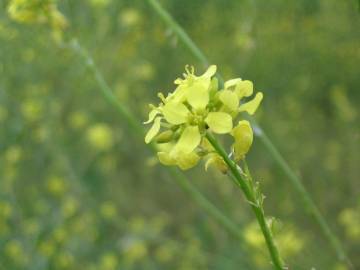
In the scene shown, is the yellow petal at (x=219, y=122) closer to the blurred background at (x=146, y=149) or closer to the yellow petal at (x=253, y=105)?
the yellow petal at (x=253, y=105)

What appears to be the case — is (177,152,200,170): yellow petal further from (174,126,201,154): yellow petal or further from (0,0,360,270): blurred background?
(0,0,360,270): blurred background

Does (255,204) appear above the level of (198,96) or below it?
below

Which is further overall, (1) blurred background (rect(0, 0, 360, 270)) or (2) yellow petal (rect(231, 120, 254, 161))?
(1) blurred background (rect(0, 0, 360, 270))

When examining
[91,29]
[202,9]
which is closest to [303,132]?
[202,9]

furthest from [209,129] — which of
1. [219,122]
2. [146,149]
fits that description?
[146,149]

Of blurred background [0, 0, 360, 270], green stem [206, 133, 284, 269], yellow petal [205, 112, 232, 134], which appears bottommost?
green stem [206, 133, 284, 269]

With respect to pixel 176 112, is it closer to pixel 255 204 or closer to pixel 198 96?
pixel 198 96

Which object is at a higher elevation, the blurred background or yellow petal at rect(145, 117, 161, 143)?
the blurred background

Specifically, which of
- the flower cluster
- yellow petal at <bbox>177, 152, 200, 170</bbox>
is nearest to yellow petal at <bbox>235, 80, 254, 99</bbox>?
the flower cluster
